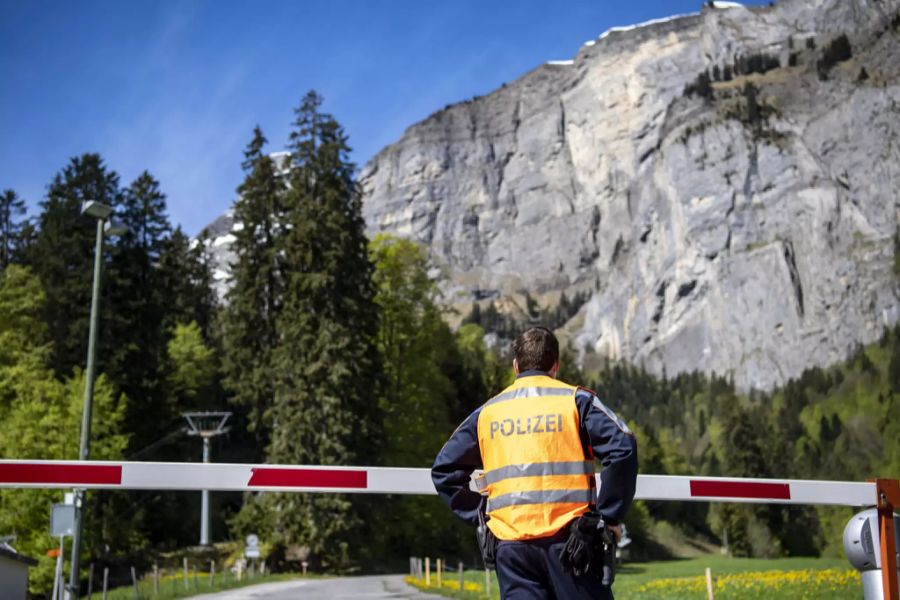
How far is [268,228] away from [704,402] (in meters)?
139

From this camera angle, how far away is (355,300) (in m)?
39.7

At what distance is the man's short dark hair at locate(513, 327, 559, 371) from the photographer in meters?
4.32

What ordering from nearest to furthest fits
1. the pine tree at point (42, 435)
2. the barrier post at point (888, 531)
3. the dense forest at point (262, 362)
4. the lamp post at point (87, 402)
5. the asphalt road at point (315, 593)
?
the barrier post at point (888, 531) < the lamp post at point (87, 402) < the asphalt road at point (315, 593) < the pine tree at point (42, 435) < the dense forest at point (262, 362)

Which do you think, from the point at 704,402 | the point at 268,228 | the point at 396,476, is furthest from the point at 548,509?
the point at 704,402

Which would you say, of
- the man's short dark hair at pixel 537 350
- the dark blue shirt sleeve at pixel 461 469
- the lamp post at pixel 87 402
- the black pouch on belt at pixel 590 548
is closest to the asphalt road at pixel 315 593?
the lamp post at pixel 87 402

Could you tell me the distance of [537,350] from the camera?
4.32m

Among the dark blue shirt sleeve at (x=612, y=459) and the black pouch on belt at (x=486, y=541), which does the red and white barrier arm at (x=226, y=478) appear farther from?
the dark blue shirt sleeve at (x=612, y=459)

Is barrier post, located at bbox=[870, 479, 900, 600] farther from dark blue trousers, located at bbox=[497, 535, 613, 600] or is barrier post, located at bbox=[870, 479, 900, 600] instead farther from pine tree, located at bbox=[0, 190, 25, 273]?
pine tree, located at bbox=[0, 190, 25, 273]

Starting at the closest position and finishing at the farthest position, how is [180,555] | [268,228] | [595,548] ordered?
1. [595,548]
2. [180,555]
3. [268,228]

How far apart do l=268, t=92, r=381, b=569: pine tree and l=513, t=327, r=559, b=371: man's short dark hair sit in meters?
31.8

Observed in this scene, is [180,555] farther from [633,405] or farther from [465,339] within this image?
[633,405]

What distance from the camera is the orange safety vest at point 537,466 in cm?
396

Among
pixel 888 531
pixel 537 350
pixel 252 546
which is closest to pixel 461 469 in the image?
pixel 537 350

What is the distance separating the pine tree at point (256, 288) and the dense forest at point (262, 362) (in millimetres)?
85
